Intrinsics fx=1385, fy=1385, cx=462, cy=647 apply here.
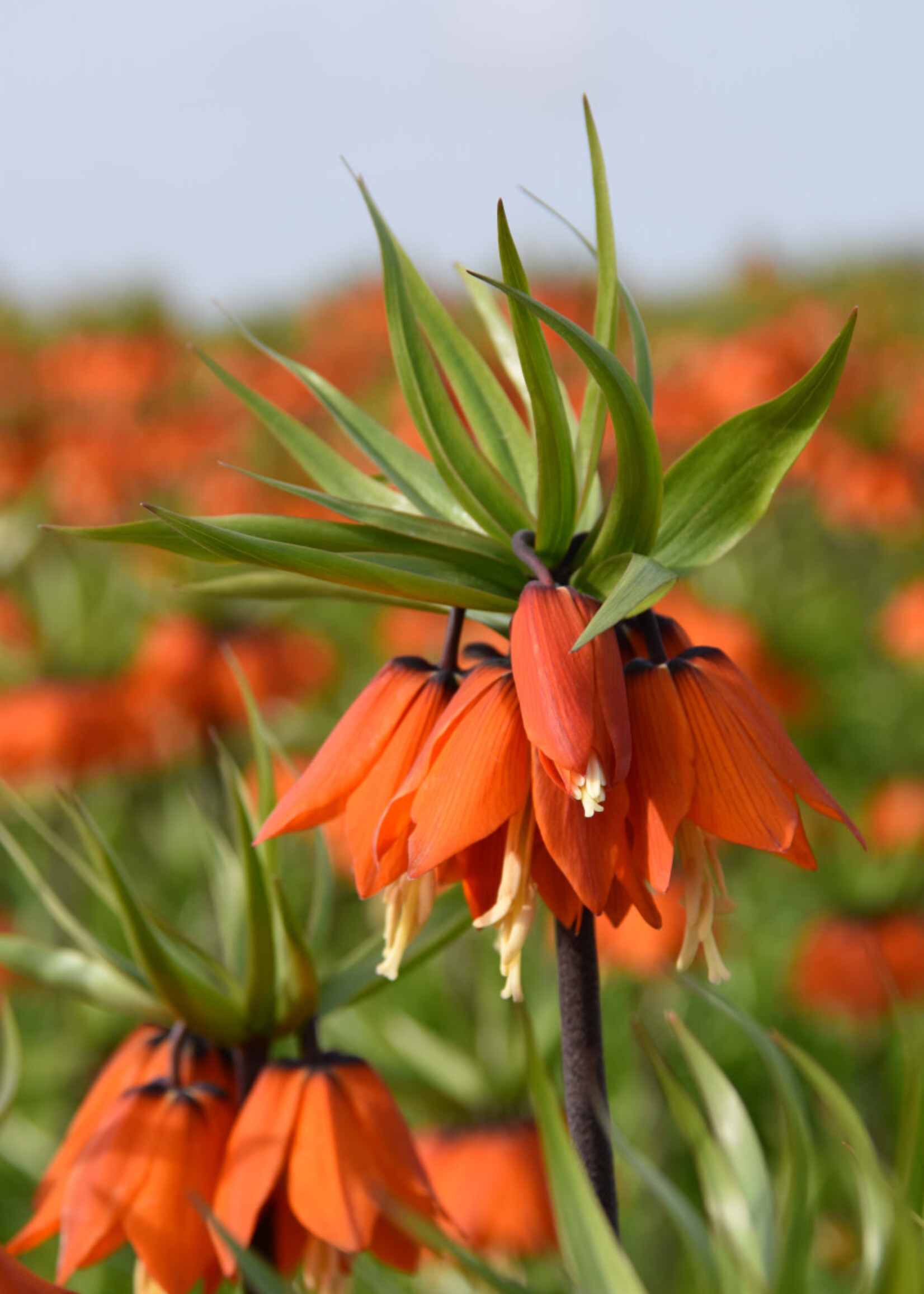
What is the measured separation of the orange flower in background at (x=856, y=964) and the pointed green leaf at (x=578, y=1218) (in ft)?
5.68

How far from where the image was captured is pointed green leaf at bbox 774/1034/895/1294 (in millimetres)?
459

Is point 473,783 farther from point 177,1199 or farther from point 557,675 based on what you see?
point 177,1199

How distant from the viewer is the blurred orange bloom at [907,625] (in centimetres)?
379

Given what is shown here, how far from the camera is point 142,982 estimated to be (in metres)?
0.73

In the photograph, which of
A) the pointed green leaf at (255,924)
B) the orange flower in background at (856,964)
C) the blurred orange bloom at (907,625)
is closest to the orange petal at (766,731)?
the pointed green leaf at (255,924)

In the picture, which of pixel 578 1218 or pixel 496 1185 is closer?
pixel 578 1218

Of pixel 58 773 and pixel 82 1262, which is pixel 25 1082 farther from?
pixel 82 1262

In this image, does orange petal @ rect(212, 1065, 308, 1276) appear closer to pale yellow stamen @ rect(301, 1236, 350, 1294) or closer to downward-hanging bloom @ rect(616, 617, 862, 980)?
pale yellow stamen @ rect(301, 1236, 350, 1294)

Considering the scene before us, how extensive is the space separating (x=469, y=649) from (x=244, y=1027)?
0.76 ft

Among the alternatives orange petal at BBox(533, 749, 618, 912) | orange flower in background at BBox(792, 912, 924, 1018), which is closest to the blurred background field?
orange flower in background at BBox(792, 912, 924, 1018)

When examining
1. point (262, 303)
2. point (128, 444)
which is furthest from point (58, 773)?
point (262, 303)

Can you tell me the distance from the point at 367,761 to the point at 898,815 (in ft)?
7.12

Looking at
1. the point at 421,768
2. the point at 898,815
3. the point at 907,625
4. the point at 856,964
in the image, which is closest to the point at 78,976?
the point at 421,768

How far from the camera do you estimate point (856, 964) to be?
7.22 ft
